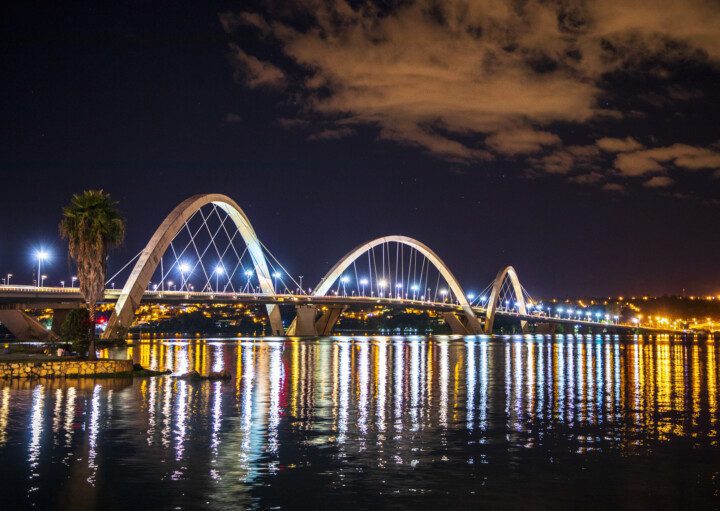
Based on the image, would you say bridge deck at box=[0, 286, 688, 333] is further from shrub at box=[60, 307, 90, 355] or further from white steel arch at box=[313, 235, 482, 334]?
shrub at box=[60, 307, 90, 355]

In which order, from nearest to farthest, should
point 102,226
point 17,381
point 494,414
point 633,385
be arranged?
point 494,414
point 17,381
point 633,385
point 102,226

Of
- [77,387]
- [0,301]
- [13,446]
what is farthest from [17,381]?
[0,301]

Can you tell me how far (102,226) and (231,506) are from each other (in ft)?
113

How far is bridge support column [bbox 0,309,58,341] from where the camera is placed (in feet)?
289

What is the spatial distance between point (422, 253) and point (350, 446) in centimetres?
16366

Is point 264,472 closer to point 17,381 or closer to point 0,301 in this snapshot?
point 17,381

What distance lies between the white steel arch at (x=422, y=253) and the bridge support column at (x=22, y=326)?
2734 inches

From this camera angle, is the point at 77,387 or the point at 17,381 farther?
the point at 17,381

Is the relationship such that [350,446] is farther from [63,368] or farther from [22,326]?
[22,326]

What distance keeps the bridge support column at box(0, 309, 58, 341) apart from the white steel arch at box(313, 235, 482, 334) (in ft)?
228

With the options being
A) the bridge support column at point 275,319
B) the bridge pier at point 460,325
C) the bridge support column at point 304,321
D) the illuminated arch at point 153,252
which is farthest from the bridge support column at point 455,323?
the illuminated arch at point 153,252

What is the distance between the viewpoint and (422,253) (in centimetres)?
18388

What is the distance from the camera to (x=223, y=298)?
115 metres

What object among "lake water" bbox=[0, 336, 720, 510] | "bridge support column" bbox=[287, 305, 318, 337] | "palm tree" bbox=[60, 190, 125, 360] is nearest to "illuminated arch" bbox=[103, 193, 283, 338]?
"bridge support column" bbox=[287, 305, 318, 337]
